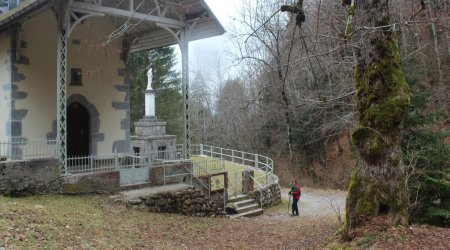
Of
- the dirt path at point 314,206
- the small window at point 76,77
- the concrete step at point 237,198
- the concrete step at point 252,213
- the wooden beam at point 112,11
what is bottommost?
the dirt path at point 314,206

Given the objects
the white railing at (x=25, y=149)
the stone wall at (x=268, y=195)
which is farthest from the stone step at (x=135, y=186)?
the stone wall at (x=268, y=195)

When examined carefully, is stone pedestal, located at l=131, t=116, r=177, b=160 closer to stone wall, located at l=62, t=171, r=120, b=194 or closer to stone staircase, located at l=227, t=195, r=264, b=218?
stone staircase, located at l=227, t=195, r=264, b=218

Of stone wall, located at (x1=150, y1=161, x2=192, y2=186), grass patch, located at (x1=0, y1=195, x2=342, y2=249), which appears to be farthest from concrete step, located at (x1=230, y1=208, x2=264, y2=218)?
stone wall, located at (x1=150, y1=161, x2=192, y2=186)

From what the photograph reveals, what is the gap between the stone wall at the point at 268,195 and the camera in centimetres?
1727

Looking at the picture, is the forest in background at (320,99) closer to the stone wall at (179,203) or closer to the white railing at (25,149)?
the stone wall at (179,203)

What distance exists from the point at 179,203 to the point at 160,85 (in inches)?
970

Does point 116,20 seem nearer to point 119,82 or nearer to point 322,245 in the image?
point 119,82

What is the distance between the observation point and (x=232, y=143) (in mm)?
37062

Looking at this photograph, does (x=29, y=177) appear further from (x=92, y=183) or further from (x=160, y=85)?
(x=160, y=85)

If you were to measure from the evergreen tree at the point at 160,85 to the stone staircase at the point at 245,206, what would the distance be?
68.2 ft

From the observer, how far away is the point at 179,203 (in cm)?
1323

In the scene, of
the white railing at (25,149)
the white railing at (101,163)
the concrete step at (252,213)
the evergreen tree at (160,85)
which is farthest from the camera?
the evergreen tree at (160,85)

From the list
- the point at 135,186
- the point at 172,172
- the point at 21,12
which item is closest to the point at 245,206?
the point at 172,172

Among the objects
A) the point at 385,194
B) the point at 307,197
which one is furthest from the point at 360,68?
the point at 307,197
